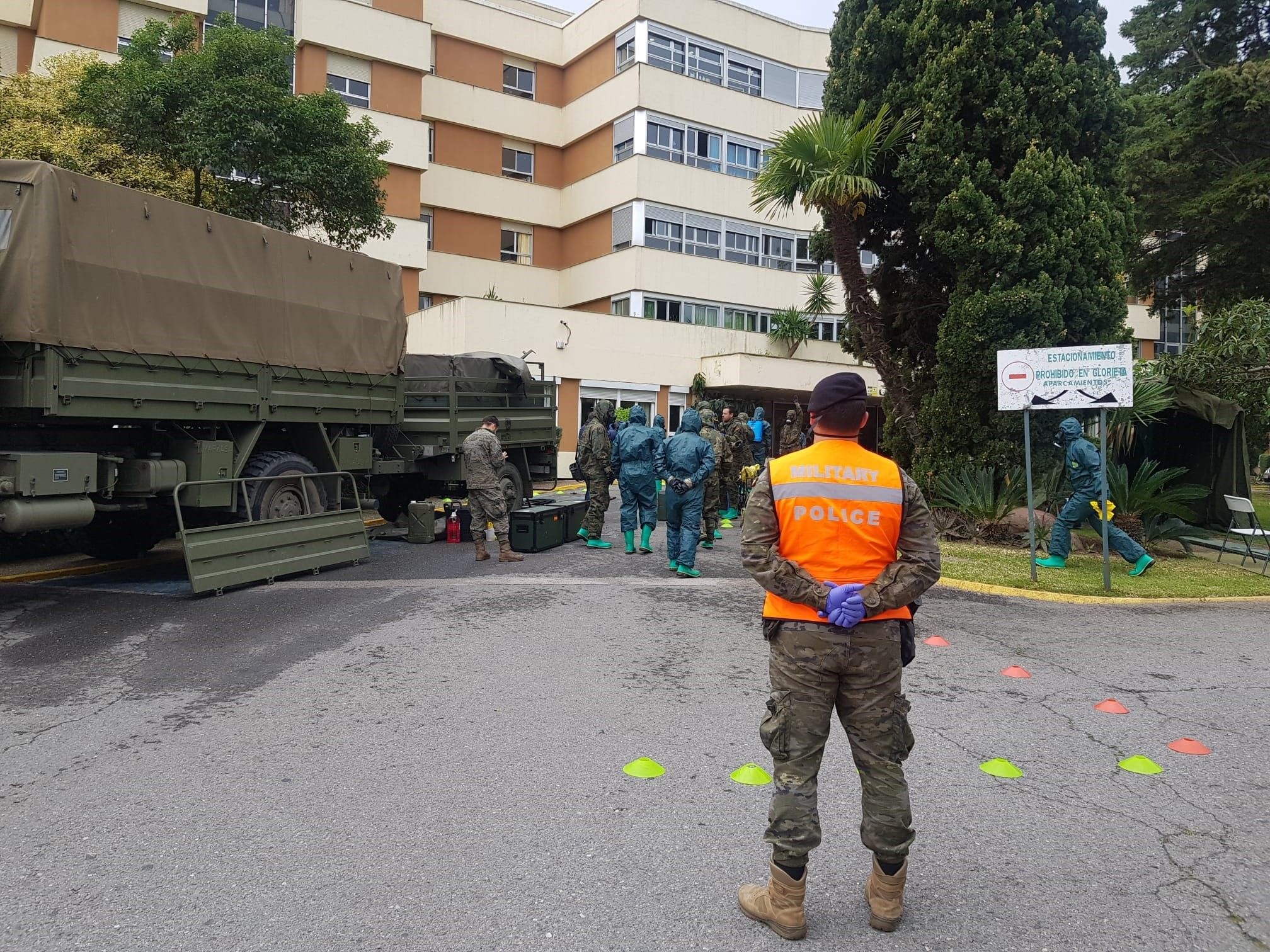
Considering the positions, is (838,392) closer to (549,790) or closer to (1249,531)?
(549,790)

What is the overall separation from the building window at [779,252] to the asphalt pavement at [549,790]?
27.7 meters

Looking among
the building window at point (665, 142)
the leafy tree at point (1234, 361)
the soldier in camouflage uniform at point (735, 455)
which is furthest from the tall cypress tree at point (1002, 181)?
the building window at point (665, 142)

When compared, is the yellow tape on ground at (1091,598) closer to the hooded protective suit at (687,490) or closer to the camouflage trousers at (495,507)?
the hooded protective suit at (687,490)

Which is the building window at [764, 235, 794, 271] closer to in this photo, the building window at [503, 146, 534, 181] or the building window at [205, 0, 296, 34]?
the building window at [503, 146, 534, 181]

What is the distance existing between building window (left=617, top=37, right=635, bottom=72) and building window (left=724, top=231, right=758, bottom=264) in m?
6.66

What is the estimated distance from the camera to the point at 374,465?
11852mm

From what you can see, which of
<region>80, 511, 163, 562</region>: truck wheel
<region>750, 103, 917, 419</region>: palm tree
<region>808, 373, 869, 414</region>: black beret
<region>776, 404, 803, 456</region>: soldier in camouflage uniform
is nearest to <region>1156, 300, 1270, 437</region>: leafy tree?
<region>750, 103, 917, 419</region>: palm tree

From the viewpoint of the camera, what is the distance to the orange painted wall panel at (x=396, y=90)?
2916 centimetres

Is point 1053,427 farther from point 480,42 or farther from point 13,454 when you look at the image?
point 480,42

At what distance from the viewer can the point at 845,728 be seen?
3119mm

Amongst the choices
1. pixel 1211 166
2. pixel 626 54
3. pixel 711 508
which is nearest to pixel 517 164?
pixel 626 54

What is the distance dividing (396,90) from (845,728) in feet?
101

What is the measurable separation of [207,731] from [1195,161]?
887 inches

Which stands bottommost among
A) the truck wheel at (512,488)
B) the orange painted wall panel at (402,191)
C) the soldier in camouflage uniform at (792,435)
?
the truck wheel at (512,488)
